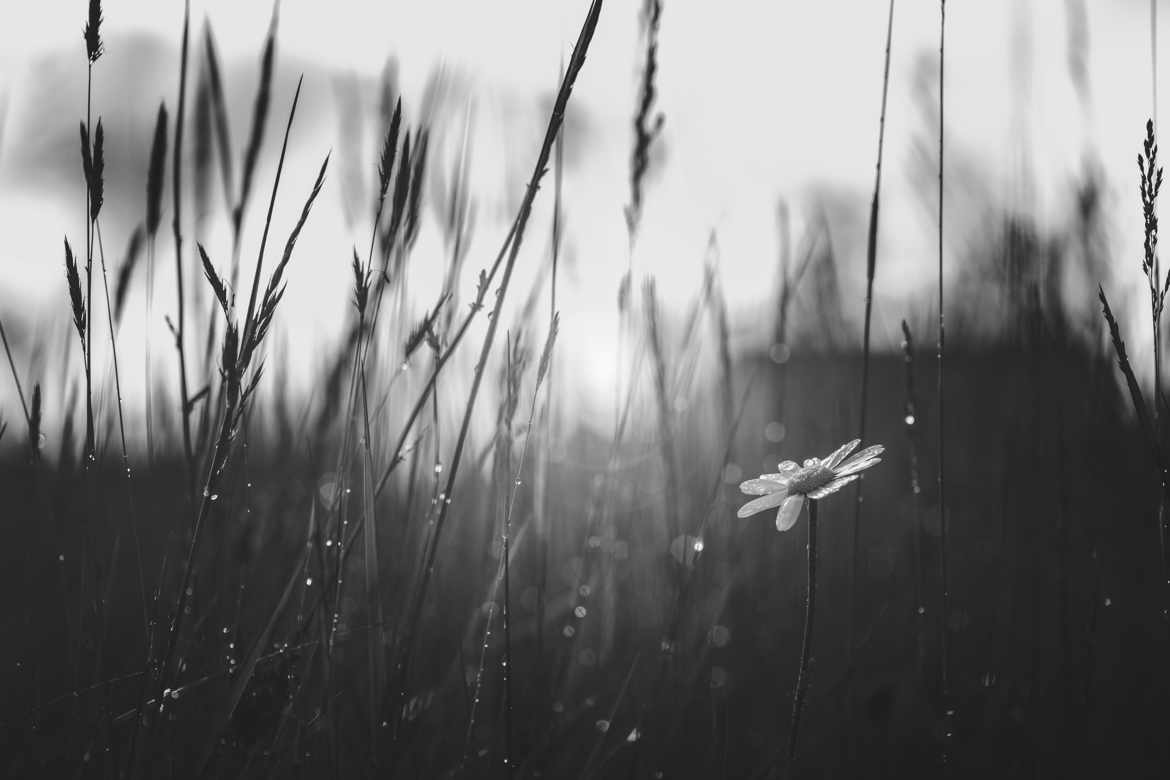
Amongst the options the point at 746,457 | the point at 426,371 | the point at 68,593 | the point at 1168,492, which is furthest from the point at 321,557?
the point at 746,457

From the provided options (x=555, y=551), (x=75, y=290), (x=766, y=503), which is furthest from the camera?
(x=555, y=551)

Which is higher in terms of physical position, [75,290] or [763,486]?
[75,290]

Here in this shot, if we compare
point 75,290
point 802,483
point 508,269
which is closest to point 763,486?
point 802,483

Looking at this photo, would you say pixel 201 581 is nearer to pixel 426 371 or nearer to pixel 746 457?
pixel 426 371

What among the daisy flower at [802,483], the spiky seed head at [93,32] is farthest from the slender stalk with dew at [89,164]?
the daisy flower at [802,483]

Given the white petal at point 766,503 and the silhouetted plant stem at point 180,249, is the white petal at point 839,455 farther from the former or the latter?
the silhouetted plant stem at point 180,249

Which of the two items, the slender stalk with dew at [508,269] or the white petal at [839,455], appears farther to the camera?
the white petal at [839,455]

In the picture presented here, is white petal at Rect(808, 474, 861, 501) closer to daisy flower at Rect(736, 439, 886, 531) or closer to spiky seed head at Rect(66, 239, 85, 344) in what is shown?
daisy flower at Rect(736, 439, 886, 531)

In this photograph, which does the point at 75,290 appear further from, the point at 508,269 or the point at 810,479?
the point at 810,479
